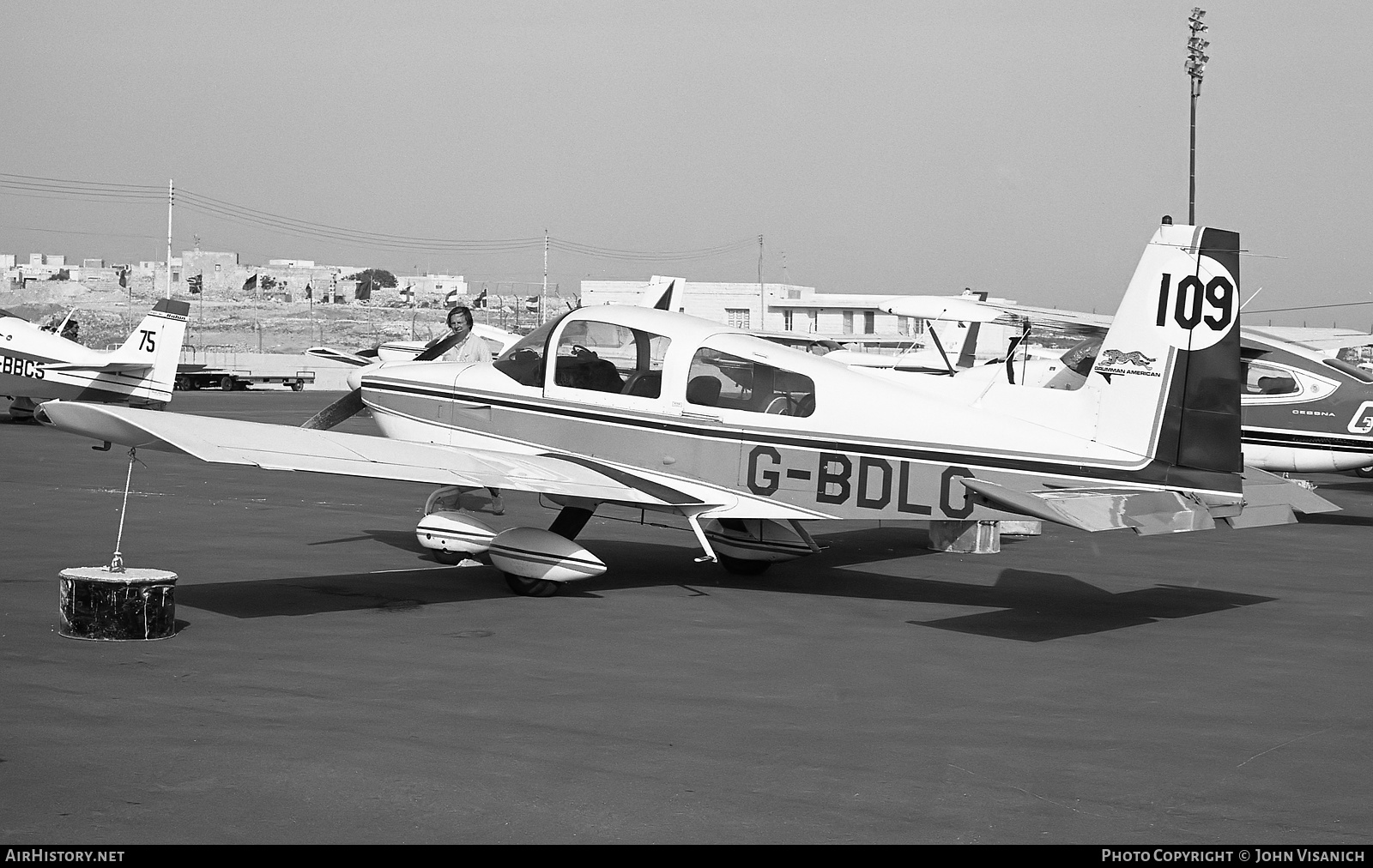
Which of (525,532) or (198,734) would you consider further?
(525,532)

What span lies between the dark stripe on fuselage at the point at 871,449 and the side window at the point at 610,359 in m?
0.22

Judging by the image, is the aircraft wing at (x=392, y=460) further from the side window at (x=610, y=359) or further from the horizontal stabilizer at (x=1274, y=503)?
the horizontal stabilizer at (x=1274, y=503)

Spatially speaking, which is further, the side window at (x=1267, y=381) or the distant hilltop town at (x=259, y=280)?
the distant hilltop town at (x=259, y=280)

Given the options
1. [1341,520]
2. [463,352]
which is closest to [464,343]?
[463,352]

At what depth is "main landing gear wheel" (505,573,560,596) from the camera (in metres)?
9.75

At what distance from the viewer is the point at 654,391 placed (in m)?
10.3

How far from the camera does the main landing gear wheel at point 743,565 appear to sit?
36.2 ft

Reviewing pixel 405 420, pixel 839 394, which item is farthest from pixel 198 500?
pixel 839 394

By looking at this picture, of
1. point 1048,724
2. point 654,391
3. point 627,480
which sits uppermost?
point 654,391

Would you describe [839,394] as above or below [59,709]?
above

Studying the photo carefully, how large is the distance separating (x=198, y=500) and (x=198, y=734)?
Answer: 999cm

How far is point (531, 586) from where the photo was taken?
9.77 meters

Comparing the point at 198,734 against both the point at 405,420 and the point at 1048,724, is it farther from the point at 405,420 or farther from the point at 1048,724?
the point at 405,420

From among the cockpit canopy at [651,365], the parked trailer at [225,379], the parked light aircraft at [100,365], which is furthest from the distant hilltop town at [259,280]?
the cockpit canopy at [651,365]
